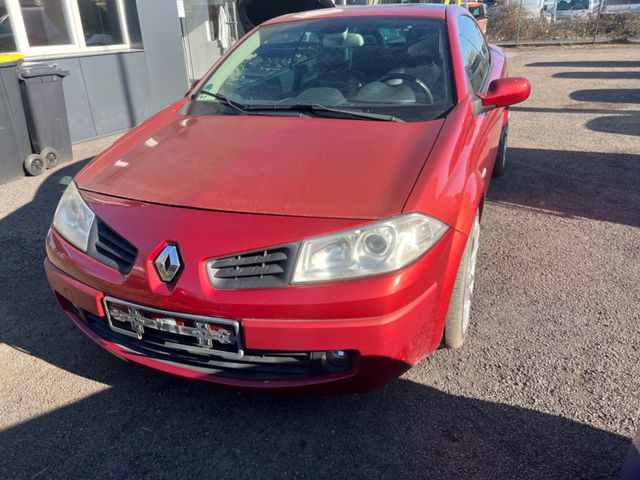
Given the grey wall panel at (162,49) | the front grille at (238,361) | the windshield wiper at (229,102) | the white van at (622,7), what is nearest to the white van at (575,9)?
the white van at (622,7)

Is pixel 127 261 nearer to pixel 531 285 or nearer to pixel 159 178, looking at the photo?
pixel 159 178

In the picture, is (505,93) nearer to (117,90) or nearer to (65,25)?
(117,90)

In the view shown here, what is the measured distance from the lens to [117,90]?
7.16 meters

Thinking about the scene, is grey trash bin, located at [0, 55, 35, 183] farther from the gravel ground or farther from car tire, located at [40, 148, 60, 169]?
the gravel ground

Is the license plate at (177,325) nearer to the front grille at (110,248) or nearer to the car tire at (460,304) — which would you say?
the front grille at (110,248)

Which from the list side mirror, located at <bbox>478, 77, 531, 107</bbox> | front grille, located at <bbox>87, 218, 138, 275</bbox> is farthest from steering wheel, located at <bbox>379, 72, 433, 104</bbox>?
front grille, located at <bbox>87, 218, 138, 275</bbox>

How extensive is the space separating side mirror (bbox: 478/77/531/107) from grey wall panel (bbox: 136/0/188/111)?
5.81 meters

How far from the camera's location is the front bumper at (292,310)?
187 centimetres

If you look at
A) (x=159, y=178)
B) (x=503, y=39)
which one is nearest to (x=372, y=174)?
(x=159, y=178)

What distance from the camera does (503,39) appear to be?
18.9 metres

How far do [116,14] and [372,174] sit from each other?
6.56 meters

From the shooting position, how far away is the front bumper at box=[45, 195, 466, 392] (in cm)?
187

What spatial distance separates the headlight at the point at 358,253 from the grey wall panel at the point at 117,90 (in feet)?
19.9

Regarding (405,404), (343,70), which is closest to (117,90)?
(343,70)
